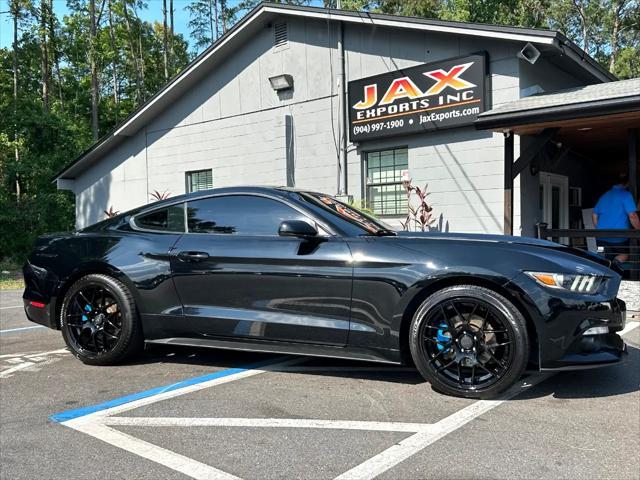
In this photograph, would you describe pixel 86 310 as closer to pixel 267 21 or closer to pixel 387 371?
pixel 387 371

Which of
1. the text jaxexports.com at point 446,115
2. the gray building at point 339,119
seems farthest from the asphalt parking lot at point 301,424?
the text jaxexports.com at point 446,115

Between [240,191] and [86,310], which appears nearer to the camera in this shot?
[240,191]

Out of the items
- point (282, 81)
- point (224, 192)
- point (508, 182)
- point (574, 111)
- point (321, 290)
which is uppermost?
point (282, 81)

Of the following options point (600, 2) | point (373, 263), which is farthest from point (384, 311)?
point (600, 2)

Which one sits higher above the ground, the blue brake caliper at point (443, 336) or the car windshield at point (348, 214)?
the car windshield at point (348, 214)

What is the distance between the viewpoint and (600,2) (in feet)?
102

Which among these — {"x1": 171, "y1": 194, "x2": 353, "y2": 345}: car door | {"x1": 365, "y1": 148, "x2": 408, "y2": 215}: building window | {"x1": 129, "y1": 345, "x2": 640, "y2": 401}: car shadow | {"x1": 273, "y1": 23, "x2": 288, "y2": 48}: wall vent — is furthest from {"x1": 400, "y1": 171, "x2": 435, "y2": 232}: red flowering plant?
{"x1": 171, "y1": 194, "x2": 353, "y2": 345}: car door

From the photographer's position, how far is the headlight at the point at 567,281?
3488 millimetres

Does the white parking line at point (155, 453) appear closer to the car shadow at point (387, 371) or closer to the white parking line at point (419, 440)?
the white parking line at point (419, 440)

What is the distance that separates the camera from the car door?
391 centimetres

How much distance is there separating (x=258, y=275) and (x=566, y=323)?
2.15 metres

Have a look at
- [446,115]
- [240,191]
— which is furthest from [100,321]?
[446,115]

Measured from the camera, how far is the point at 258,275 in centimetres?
409

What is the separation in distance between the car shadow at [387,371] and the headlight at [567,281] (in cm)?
79
